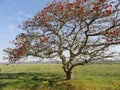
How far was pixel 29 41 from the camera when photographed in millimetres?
19844

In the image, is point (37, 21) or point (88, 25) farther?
point (37, 21)

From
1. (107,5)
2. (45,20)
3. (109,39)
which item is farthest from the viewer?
(45,20)

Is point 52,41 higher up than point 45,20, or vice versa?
point 45,20

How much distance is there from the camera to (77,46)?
19734 mm

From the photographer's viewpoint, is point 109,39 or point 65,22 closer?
point 109,39

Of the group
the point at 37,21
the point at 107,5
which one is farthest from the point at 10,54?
the point at 107,5

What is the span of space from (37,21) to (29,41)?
5.12 feet

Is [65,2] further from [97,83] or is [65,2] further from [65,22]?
[97,83]

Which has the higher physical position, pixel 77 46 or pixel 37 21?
pixel 37 21

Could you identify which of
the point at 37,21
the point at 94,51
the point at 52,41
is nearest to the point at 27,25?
the point at 37,21

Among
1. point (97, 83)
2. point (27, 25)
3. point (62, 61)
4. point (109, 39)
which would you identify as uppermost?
point (27, 25)

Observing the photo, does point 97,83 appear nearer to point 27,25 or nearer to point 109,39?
point 109,39

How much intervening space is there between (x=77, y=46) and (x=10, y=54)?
4.77 meters

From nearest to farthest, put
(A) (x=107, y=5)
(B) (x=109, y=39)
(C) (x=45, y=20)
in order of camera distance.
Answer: (A) (x=107, y=5) → (B) (x=109, y=39) → (C) (x=45, y=20)
